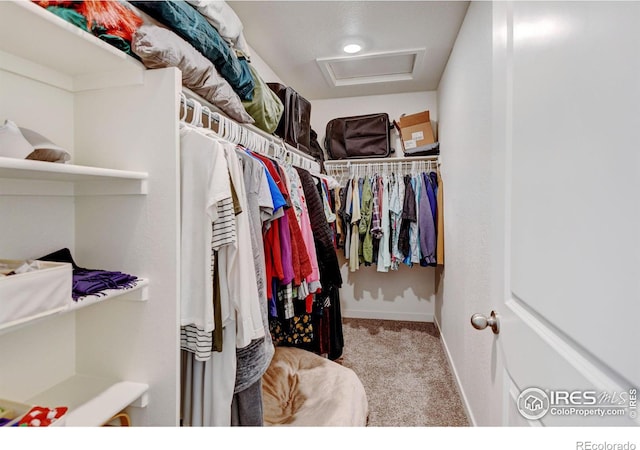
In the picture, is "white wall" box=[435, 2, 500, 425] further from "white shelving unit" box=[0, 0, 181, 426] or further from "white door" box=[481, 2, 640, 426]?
"white shelving unit" box=[0, 0, 181, 426]

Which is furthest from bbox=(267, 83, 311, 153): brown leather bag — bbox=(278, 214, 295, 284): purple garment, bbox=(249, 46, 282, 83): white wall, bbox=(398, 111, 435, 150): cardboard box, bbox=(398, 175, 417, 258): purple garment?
bbox=(398, 111, 435, 150): cardboard box

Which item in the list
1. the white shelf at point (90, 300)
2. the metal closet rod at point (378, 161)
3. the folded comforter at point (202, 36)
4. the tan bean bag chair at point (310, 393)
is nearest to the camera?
the white shelf at point (90, 300)

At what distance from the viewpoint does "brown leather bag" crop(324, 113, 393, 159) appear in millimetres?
3223

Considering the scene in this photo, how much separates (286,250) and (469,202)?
1125mm

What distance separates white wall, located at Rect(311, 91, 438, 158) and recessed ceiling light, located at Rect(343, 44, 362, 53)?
1065 mm

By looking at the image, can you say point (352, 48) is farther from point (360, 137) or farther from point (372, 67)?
point (360, 137)

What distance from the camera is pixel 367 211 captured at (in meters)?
3.06

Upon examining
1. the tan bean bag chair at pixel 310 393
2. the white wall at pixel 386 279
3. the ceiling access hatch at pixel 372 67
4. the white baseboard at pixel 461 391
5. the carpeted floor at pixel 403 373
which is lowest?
the carpeted floor at pixel 403 373

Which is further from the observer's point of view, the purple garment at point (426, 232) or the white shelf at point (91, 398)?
the purple garment at point (426, 232)

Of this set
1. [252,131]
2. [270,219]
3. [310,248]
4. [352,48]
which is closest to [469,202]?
[310,248]

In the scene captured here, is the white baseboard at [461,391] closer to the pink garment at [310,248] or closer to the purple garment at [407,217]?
the purple garment at [407,217]

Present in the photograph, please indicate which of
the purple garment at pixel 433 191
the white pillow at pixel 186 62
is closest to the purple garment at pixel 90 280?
the white pillow at pixel 186 62

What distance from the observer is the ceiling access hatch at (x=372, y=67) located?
2.52 meters

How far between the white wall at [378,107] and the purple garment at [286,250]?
2.26m
